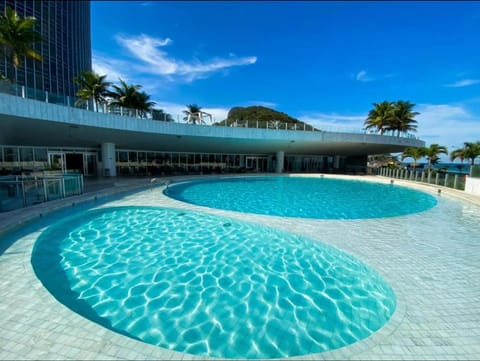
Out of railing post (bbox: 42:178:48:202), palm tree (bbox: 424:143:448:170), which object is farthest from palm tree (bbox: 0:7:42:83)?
palm tree (bbox: 424:143:448:170)

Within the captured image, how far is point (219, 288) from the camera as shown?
12.1 feet

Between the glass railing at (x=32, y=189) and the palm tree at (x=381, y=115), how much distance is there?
30326 mm

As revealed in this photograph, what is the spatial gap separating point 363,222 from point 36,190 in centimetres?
1119

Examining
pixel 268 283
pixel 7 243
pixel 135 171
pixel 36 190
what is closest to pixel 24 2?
pixel 135 171

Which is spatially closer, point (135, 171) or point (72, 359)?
point (72, 359)

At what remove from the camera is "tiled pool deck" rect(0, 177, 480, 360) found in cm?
209

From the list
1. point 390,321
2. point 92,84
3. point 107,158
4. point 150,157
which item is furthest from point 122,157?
point 390,321

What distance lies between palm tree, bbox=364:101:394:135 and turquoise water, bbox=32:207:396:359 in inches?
1105

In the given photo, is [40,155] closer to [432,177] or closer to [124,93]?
[124,93]

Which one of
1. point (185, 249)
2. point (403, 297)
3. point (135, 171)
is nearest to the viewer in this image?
point (403, 297)

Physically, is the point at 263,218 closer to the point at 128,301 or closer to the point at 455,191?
the point at 128,301

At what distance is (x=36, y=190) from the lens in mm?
7938

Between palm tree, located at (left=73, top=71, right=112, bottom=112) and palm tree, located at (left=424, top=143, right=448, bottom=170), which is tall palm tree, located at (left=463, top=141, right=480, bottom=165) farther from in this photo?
palm tree, located at (left=73, top=71, right=112, bottom=112)

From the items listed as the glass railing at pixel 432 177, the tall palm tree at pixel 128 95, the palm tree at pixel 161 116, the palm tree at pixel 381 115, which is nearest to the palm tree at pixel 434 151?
the palm tree at pixel 381 115
